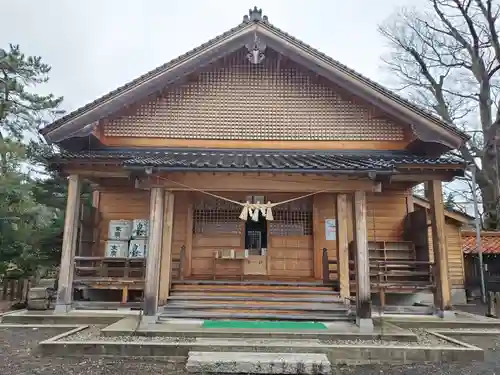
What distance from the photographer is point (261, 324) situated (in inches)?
292

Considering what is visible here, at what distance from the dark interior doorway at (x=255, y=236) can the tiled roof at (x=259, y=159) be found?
2.17 m

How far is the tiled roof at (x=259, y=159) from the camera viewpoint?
7246 millimetres

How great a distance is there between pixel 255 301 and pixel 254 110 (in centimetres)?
494

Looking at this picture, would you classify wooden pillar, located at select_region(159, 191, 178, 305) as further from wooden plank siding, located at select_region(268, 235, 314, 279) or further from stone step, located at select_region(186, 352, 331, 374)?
wooden plank siding, located at select_region(268, 235, 314, 279)

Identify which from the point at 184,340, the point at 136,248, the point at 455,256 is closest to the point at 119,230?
the point at 136,248

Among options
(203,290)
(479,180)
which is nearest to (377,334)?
(203,290)

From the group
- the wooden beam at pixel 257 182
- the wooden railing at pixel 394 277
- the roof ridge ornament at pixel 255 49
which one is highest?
the roof ridge ornament at pixel 255 49

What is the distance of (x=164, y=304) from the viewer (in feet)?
26.6

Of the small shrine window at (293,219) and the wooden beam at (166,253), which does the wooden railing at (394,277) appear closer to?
the small shrine window at (293,219)

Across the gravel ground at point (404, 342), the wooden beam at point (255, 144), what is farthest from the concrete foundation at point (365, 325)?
the wooden beam at point (255, 144)

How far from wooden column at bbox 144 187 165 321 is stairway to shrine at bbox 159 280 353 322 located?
54 centimetres

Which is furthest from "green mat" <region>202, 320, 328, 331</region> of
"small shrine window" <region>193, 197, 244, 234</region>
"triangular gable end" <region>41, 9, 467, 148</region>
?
"triangular gable end" <region>41, 9, 467, 148</region>

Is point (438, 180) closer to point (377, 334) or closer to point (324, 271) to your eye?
point (324, 271)

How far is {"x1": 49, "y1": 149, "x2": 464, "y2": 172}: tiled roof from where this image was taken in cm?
725
